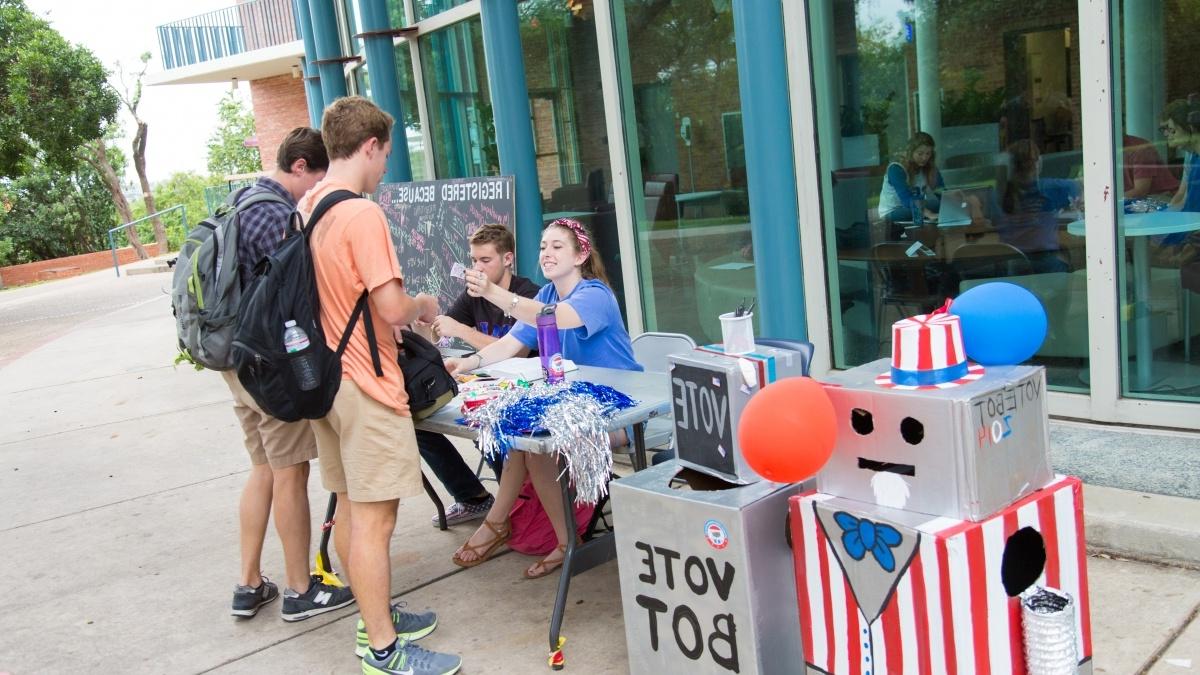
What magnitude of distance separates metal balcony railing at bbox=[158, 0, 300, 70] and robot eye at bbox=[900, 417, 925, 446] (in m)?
23.1

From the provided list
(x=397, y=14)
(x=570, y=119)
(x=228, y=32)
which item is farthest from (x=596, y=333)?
(x=228, y=32)

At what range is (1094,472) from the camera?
3.80m

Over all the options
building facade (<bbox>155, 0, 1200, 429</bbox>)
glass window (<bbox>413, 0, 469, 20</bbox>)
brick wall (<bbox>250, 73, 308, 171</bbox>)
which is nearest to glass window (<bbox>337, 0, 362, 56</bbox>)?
glass window (<bbox>413, 0, 469, 20</bbox>)

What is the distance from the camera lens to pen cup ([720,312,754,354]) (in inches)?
111

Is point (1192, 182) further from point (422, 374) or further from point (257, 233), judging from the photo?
point (257, 233)

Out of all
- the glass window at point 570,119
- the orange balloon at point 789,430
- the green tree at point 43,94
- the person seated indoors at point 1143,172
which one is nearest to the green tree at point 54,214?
the green tree at point 43,94

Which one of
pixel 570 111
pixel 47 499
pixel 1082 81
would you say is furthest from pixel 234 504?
pixel 1082 81

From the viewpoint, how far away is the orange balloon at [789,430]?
2293 millimetres

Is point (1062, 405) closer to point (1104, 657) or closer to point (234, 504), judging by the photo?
point (1104, 657)

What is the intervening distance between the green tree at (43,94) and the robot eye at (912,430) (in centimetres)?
2136

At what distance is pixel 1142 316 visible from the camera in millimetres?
4133

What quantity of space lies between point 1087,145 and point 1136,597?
1.80 m

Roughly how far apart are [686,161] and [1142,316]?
8.96 ft

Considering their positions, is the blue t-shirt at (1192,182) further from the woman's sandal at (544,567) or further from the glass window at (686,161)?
the woman's sandal at (544,567)
